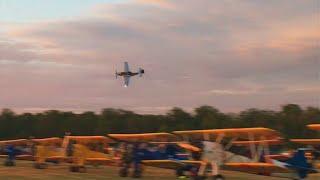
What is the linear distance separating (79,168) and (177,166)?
16.7ft

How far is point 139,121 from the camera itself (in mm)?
78562

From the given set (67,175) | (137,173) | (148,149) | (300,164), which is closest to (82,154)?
(67,175)

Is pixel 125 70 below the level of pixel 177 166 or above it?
above

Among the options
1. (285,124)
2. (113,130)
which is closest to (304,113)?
(285,124)

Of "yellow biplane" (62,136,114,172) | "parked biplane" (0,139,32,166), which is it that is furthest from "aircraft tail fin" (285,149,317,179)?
"parked biplane" (0,139,32,166)

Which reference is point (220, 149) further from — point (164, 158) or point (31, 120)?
point (31, 120)

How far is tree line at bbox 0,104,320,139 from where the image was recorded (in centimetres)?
7438

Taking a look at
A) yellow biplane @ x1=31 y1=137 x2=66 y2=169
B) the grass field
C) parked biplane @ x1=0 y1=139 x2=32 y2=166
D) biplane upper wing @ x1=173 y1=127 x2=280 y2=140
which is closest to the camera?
biplane upper wing @ x1=173 y1=127 x2=280 y2=140

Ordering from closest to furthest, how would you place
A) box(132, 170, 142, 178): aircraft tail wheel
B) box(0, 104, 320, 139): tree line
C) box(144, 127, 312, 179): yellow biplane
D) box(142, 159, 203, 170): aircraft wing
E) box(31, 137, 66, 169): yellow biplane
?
box(144, 127, 312, 179): yellow biplane < box(132, 170, 142, 178): aircraft tail wheel < box(142, 159, 203, 170): aircraft wing < box(31, 137, 66, 169): yellow biplane < box(0, 104, 320, 139): tree line

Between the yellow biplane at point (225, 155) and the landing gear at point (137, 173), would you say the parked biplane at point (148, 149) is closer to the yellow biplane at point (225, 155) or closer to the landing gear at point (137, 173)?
the landing gear at point (137, 173)

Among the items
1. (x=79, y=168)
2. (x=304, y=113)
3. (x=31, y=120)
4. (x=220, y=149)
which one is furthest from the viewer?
(x=31, y=120)

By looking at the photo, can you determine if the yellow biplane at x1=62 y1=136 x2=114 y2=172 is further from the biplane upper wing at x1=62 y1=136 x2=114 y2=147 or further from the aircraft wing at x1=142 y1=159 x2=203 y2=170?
the aircraft wing at x1=142 y1=159 x2=203 y2=170

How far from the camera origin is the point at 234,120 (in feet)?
261

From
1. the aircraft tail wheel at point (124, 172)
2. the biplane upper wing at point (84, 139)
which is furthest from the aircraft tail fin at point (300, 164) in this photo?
the biplane upper wing at point (84, 139)
